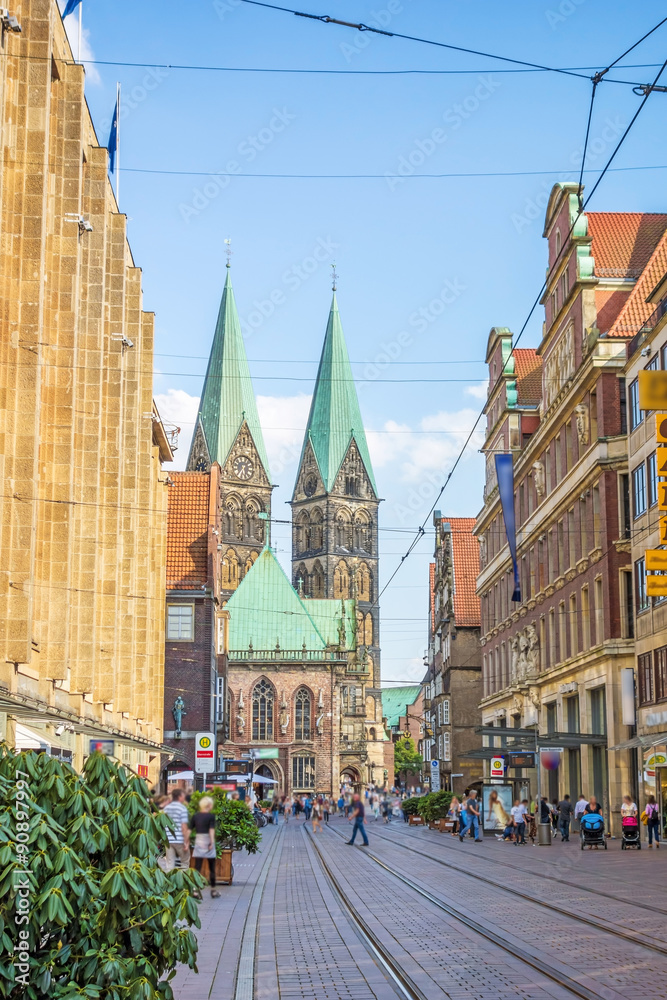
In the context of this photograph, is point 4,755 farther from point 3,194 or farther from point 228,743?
point 228,743

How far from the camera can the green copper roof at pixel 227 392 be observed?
146125 millimetres

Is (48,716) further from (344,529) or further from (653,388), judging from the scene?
(344,529)

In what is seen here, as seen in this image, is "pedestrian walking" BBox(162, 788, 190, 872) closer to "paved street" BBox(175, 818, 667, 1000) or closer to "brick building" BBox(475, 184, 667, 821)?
"paved street" BBox(175, 818, 667, 1000)

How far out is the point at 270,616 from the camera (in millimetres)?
116875

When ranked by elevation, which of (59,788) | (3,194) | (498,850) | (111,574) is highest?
(3,194)

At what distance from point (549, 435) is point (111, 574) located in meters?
19.4

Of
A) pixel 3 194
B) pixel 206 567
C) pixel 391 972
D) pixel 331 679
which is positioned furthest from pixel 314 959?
pixel 331 679

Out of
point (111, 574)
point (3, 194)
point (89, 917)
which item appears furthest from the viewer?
point (111, 574)

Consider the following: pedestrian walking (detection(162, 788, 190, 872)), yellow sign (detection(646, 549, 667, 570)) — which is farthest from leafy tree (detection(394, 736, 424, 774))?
pedestrian walking (detection(162, 788, 190, 872))

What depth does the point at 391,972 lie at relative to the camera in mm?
11539

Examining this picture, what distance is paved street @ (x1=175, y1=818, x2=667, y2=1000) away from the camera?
10.8 m

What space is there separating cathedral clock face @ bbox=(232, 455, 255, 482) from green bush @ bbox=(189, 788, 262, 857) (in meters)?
127

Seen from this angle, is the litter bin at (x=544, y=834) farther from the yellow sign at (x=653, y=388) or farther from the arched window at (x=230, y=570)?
the arched window at (x=230, y=570)

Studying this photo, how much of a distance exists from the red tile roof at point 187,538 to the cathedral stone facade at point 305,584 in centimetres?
4542
